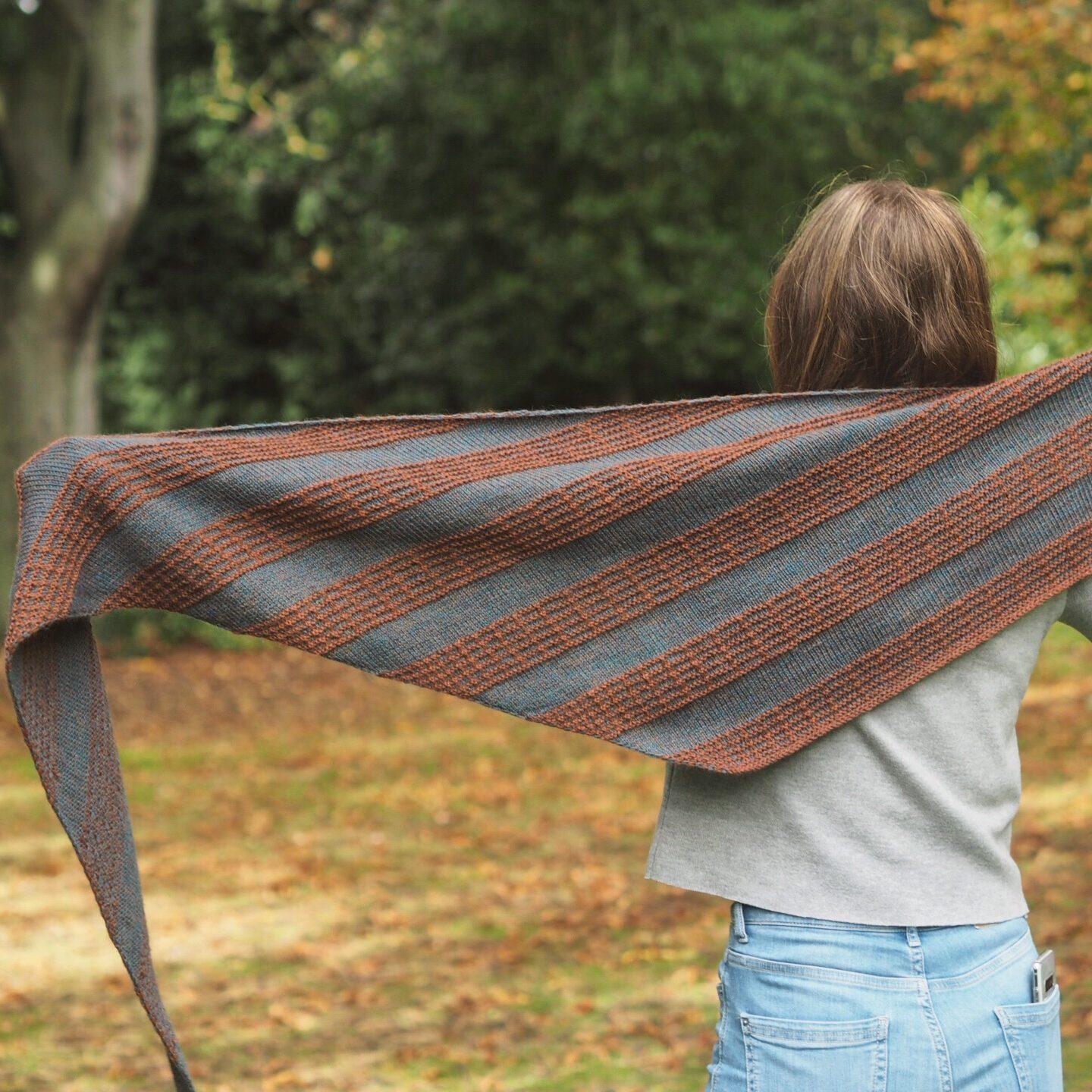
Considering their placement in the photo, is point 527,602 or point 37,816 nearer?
point 527,602

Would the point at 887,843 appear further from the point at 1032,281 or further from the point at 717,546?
the point at 1032,281

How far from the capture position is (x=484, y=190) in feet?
44.8

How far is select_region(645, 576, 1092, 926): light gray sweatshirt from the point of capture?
162cm

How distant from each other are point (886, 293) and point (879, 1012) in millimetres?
793

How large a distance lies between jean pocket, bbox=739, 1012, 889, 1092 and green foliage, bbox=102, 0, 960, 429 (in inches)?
439

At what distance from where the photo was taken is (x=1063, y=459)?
68.7 inches

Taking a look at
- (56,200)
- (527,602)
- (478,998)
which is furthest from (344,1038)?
(56,200)

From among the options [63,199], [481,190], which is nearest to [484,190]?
[481,190]

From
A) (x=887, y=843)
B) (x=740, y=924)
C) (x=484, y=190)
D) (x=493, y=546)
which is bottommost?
(x=740, y=924)

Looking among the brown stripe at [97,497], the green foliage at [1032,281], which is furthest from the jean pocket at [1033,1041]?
the green foliage at [1032,281]

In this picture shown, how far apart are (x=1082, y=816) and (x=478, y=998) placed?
11.4 ft

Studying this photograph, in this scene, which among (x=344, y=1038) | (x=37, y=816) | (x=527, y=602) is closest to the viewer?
(x=527, y=602)

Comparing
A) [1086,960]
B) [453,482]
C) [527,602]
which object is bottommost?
[1086,960]

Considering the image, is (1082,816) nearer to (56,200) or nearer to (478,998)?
(478,998)
